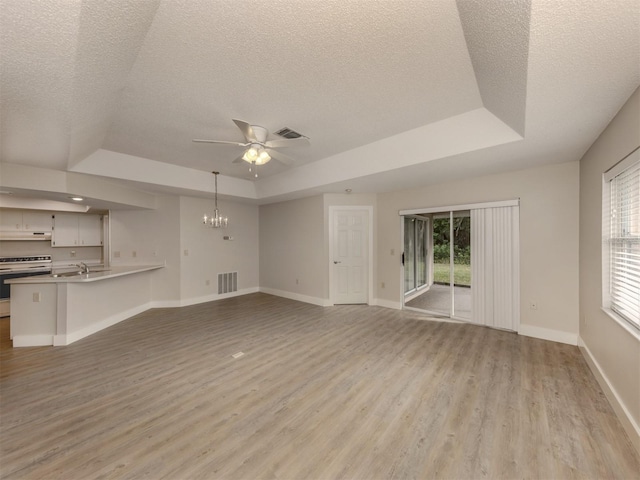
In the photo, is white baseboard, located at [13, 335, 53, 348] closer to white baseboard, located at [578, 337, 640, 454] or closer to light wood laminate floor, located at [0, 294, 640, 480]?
light wood laminate floor, located at [0, 294, 640, 480]

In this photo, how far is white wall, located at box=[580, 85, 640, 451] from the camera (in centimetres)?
180

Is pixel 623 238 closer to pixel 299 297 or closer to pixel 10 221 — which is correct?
pixel 299 297

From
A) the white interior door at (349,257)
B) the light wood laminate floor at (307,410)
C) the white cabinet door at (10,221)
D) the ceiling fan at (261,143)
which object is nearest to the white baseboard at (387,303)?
the white interior door at (349,257)

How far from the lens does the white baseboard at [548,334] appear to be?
3291mm

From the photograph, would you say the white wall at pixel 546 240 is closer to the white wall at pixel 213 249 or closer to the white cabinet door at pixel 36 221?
the white wall at pixel 213 249

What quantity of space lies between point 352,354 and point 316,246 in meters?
2.84

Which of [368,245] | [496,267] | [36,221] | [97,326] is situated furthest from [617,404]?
[36,221]

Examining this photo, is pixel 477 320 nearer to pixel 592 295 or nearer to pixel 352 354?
pixel 592 295

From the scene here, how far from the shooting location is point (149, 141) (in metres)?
3.43

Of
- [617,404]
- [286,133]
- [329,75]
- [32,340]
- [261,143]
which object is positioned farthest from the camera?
[32,340]

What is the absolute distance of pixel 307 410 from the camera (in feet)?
6.80

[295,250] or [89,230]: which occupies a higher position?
[89,230]

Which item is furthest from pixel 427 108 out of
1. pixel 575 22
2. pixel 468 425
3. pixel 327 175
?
pixel 468 425

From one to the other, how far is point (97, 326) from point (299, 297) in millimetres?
3646
